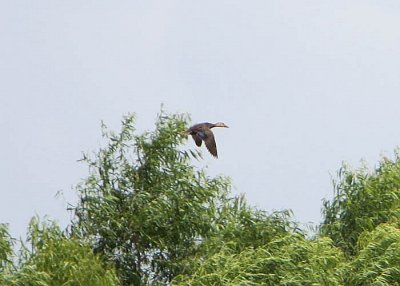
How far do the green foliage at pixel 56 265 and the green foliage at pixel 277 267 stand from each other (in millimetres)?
1521

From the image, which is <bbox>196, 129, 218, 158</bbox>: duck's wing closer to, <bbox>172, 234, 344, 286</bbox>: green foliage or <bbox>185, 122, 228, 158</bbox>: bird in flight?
<bbox>185, 122, 228, 158</bbox>: bird in flight

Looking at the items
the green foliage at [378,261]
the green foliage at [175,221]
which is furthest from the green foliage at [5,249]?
the green foliage at [378,261]

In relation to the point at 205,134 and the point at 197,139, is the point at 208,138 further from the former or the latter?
the point at 197,139

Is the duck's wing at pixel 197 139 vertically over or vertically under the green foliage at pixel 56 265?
over

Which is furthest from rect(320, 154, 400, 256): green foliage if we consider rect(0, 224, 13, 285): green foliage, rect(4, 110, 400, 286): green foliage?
rect(0, 224, 13, 285): green foliage

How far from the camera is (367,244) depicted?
2853 centimetres

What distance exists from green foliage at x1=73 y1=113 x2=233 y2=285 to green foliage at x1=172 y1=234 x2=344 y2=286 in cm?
332

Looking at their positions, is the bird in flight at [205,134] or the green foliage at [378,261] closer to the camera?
the green foliage at [378,261]

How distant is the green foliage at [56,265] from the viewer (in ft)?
87.8

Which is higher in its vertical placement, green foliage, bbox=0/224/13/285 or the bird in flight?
the bird in flight

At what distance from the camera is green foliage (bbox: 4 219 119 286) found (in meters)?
26.8

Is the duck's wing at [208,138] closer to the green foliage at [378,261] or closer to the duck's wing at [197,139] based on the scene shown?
the duck's wing at [197,139]

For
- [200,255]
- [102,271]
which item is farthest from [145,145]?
Result: [102,271]

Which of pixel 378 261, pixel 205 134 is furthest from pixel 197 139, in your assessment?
pixel 378 261
